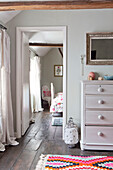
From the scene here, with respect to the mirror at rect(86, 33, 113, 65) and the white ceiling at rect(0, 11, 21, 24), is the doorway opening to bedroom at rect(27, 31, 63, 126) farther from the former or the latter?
the mirror at rect(86, 33, 113, 65)

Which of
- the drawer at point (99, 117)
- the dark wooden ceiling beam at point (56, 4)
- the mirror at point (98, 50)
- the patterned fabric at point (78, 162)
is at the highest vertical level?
the dark wooden ceiling beam at point (56, 4)

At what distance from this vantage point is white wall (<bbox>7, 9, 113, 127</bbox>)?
3.41 m

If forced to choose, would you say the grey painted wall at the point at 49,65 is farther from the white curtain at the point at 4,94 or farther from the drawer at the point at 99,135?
the drawer at the point at 99,135

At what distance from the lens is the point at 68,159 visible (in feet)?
8.54

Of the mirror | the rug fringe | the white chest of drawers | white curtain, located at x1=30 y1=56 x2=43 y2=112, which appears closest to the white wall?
the mirror

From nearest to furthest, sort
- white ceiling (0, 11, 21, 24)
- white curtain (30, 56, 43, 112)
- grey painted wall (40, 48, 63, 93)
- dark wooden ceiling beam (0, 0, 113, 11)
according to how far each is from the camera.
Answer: dark wooden ceiling beam (0, 0, 113, 11) < white ceiling (0, 11, 21, 24) < white curtain (30, 56, 43, 112) < grey painted wall (40, 48, 63, 93)

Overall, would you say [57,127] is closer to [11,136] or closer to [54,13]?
[11,136]

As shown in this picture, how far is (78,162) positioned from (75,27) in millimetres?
2316

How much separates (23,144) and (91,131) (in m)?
1.20

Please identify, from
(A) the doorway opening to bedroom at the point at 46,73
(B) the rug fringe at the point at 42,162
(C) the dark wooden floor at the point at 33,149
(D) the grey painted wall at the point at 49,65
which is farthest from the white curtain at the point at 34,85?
(B) the rug fringe at the point at 42,162

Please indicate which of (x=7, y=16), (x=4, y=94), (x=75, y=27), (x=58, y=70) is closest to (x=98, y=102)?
(x=75, y=27)

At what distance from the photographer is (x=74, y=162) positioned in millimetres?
2512

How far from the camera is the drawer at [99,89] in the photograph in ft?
9.71

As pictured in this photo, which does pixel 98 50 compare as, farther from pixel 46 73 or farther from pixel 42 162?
pixel 46 73
